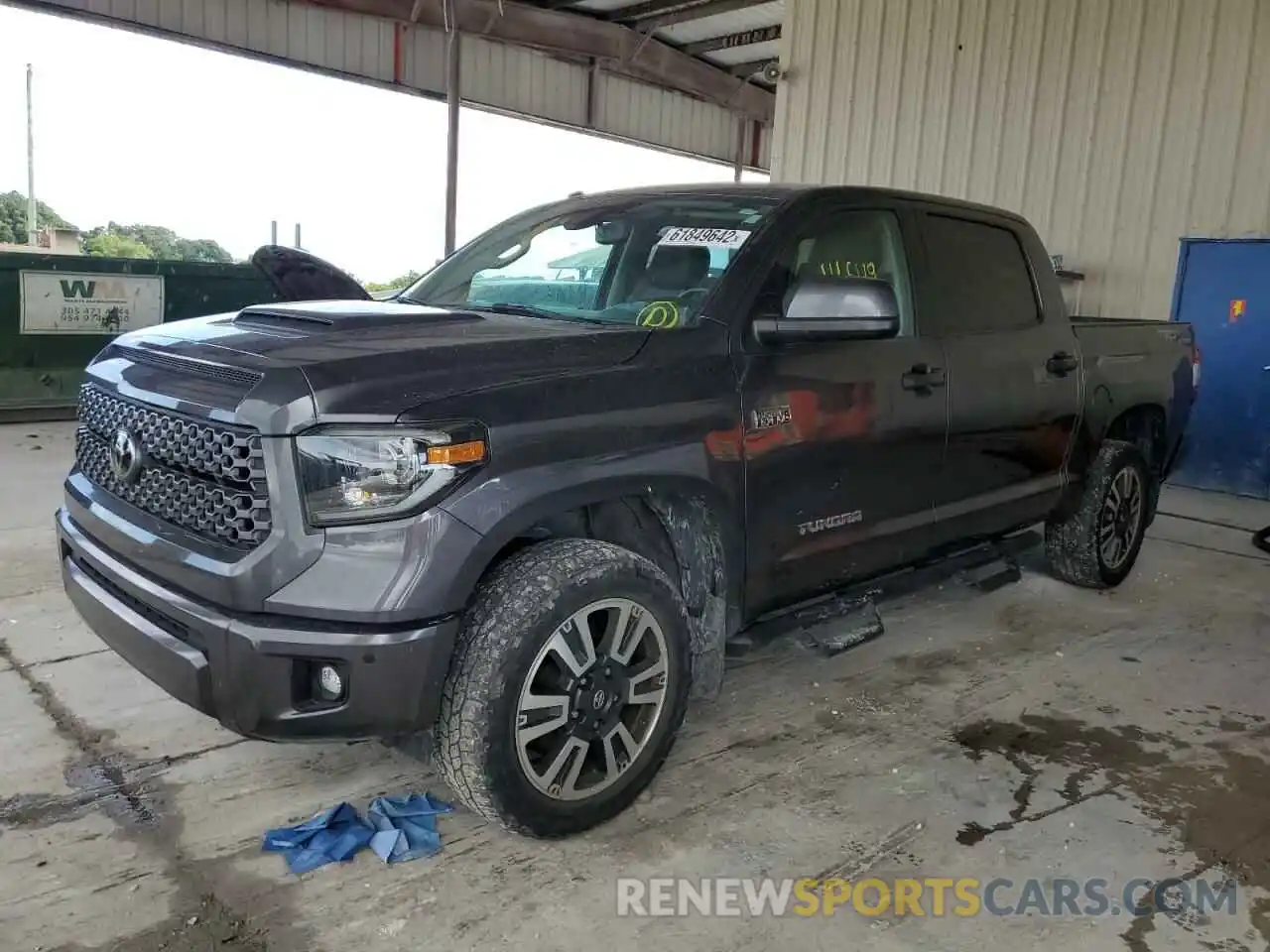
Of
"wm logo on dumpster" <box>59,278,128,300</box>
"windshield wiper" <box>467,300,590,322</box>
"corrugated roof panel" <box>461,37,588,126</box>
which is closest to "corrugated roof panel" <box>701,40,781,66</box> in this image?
"corrugated roof panel" <box>461,37,588,126</box>

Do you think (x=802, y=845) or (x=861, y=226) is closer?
(x=802, y=845)

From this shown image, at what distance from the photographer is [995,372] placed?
396cm

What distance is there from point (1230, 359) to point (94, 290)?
978cm

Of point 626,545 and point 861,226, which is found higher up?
point 861,226

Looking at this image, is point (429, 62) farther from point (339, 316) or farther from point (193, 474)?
point (193, 474)

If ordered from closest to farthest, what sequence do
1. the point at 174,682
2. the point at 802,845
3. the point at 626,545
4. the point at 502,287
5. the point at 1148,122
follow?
the point at 174,682
the point at 802,845
the point at 626,545
the point at 502,287
the point at 1148,122

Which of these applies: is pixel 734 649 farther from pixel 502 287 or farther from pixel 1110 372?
pixel 1110 372

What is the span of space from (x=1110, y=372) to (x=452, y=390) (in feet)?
11.9

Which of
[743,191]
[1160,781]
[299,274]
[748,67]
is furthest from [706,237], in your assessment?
[748,67]

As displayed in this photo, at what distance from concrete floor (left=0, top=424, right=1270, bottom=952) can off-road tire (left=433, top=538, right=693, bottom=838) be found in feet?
0.54

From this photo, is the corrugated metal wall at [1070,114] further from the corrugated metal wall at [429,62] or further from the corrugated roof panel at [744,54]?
the corrugated metal wall at [429,62]

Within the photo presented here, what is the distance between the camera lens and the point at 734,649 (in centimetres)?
325

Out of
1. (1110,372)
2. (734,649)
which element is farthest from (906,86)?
(734,649)

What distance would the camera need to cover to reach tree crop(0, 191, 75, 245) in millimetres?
18781
